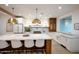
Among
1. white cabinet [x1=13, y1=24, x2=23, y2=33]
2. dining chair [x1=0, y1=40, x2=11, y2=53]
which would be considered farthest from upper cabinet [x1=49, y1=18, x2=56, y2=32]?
dining chair [x1=0, y1=40, x2=11, y2=53]

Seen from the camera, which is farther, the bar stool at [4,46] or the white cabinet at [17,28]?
the white cabinet at [17,28]

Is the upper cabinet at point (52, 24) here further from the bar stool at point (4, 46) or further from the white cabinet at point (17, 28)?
the bar stool at point (4, 46)

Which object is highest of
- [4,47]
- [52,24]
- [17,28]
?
[52,24]

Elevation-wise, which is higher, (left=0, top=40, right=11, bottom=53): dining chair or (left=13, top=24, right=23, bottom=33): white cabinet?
(left=13, top=24, right=23, bottom=33): white cabinet

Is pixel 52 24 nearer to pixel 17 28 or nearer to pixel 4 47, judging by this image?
pixel 17 28

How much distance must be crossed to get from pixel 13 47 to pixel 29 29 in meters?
8.51

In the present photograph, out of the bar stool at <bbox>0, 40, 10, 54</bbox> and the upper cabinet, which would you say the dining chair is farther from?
the upper cabinet

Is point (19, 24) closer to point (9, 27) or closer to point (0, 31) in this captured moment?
point (9, 27)

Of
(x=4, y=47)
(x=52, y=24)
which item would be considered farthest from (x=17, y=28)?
(x=4, y=47)

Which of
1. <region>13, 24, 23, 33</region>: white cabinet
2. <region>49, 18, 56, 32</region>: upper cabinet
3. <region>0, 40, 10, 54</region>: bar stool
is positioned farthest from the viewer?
<region>49, 18, 56, 32</region>: upper cabinet

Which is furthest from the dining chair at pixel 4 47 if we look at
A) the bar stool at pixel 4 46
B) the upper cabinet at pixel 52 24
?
the upper cabinet at pixel 52 24

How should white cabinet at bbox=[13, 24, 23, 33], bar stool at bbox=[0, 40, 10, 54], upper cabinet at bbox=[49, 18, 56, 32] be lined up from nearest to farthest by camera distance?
1. bar stool at bbox=[0, 40, 10, 54]
2. white cabinet at bbox=[13, 24, 23, 33]
3. upper cabinet at bbox=[49, 18, 56, 32]
